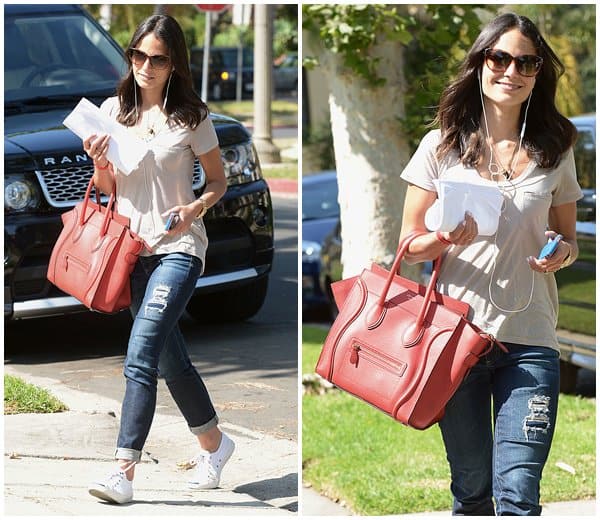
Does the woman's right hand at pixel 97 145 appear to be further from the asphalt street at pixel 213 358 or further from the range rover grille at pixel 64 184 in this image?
the range rover grille at pixel 64 184

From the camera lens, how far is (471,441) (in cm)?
391

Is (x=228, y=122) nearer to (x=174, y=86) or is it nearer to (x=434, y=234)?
(x=174, y=86)

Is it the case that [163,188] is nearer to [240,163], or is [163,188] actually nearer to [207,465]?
[207,465]

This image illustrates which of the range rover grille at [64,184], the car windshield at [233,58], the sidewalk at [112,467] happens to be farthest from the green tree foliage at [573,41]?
the sidewalk at [112,467]

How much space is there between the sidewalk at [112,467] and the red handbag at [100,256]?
30.0 inches

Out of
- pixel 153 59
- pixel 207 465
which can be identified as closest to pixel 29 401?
pixel 207 465

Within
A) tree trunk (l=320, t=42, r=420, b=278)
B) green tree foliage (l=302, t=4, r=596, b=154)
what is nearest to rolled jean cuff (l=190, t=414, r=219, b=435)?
green tree foliage (l=302, t=4, r=596, b=154)

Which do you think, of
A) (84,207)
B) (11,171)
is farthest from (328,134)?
(84,207)

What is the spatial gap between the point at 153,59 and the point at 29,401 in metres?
2.17

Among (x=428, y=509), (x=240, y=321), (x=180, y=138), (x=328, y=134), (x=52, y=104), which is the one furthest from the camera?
(x=328, y=134)

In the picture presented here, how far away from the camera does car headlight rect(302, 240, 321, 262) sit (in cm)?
1130

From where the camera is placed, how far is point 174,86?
15.7 ft

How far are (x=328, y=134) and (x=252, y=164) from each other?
15.9 metres

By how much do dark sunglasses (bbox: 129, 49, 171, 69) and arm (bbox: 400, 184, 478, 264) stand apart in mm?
1290
